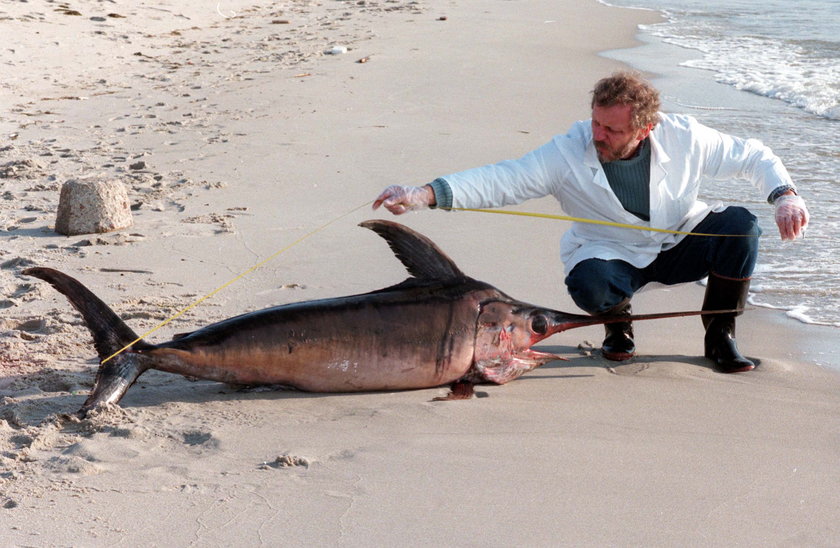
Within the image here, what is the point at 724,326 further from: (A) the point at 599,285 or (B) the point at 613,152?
(B) the point at 613,152

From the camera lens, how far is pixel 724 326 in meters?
4.50

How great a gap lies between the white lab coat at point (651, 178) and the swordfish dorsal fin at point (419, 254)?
1.01 feet

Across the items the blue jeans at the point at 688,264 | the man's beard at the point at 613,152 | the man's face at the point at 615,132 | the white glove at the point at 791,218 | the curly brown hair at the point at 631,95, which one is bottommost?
the blue jeans at the point at 688,264

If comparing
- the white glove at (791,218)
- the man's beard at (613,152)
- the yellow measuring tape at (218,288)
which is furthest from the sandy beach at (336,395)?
the man's beard at (613,152)

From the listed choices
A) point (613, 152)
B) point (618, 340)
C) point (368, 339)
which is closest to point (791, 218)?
point (613, 152)

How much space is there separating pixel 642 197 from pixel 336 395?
161 centimetres

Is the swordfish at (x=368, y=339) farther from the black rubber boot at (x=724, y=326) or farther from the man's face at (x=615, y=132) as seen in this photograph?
the man's face at (x=615, y=132)

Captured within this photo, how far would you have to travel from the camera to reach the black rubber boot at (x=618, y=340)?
Answer: 4.52 m

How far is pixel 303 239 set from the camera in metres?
6.07

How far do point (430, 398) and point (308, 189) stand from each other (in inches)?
135

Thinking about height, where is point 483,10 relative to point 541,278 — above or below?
above

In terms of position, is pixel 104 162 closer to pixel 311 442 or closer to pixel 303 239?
pixel 303 239

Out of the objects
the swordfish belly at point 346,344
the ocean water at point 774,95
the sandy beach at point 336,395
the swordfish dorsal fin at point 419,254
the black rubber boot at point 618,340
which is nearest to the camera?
the sandy beach at point 336,395

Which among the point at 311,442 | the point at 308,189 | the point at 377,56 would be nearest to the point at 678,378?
the point at 311,442
